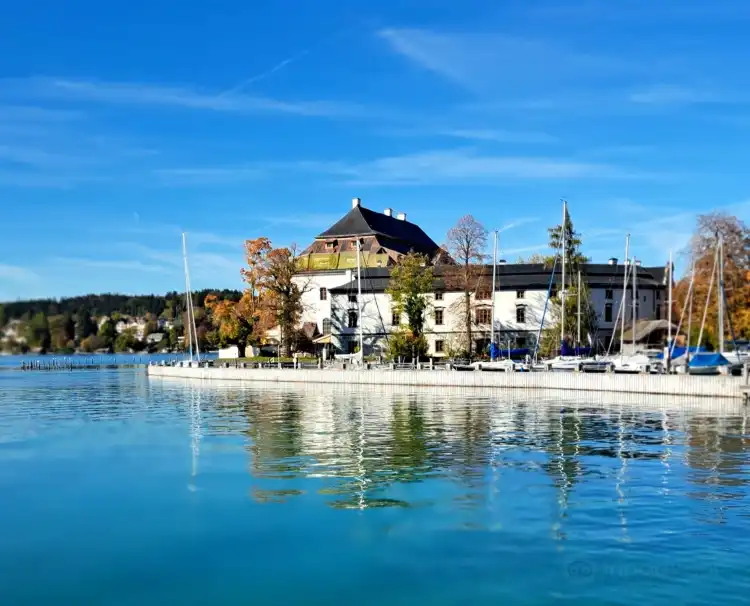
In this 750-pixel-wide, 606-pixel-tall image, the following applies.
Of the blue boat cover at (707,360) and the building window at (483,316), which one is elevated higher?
the building window at (483,316)

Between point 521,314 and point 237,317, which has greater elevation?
point 237,317

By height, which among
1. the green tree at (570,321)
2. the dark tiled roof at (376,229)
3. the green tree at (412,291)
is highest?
the dark tiled roof at (376,229)

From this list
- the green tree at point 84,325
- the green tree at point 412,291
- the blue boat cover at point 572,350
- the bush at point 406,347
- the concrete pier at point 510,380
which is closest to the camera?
the green tree at point 84,325

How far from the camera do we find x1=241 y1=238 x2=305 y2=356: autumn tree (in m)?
94.6

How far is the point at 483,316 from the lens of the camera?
9081 cm

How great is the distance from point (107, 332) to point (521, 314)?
75461 mm

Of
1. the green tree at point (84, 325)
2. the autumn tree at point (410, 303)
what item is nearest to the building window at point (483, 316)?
the autumn tree at point (410, 303)

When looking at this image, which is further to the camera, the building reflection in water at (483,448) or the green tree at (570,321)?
the green tree at (570,321)

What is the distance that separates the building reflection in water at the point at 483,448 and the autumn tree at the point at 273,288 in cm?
4072

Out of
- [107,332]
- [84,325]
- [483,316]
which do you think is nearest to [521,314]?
[483,316]

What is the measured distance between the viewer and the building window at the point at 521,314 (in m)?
89.7

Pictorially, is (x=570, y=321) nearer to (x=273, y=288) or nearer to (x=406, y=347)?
(x=406, y=347)

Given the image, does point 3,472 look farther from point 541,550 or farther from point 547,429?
point 547,429

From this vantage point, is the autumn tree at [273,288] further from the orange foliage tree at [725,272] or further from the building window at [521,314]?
the orange foliage tree at [725,272]
